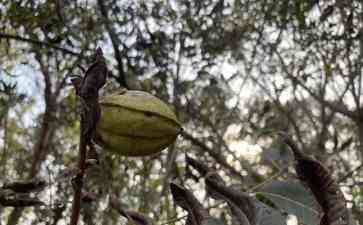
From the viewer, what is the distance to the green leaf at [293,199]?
134cm

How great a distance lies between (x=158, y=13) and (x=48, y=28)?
1069mm

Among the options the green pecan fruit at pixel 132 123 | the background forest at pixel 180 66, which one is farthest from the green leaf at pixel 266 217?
the background forest at pixel 180 66

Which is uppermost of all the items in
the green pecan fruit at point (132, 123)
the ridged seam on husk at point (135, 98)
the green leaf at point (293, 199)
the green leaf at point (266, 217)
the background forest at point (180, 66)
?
the background forest at point (180, 66)

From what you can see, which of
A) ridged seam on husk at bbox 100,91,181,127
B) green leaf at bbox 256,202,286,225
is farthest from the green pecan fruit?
green leaf at bbox 256,202,286,225

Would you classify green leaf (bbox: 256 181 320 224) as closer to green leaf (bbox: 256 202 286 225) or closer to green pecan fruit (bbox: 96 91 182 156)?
green leaf (bbox: 256 202 286 225)

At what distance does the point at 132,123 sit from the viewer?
1.35 metres

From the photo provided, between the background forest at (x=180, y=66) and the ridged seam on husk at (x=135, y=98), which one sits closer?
the ridged seam on husk at (x=135, y=98)

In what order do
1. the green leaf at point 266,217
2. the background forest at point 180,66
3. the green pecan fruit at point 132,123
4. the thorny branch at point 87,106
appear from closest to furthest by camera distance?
the thorny branch at point 87,106 < the green leaf at point 266,217 < the green pecan fruit at point 132,123 < the background forest at point 180,66

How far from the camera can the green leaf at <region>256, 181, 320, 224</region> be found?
1.34m

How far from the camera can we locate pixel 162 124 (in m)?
1.39

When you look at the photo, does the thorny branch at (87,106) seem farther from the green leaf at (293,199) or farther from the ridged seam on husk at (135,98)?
the green leaf at (293,199)

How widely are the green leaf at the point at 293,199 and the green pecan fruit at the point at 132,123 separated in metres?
0.29

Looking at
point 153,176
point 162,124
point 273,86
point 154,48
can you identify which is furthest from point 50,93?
point 162,124

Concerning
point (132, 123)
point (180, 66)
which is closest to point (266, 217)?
point (132, 123)
